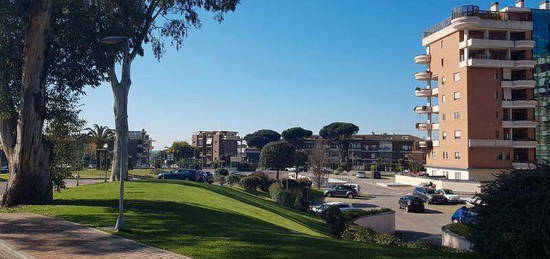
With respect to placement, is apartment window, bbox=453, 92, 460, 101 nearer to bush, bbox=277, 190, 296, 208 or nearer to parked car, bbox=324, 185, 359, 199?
parked car, bbox=324, 185, 359, 199

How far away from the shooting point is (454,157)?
65.4 metres

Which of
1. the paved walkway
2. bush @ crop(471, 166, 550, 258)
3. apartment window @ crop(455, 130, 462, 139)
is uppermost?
apartment window @ crop(455, 130, 462, 139)

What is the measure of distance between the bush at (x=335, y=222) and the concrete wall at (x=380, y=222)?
2846 millimetres

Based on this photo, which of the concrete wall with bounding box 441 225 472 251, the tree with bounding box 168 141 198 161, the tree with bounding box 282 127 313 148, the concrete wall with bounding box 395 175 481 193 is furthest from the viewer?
the tree with bounding box 282 127 313 148

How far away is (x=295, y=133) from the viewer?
13712cm

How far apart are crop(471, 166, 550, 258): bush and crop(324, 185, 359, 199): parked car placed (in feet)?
138

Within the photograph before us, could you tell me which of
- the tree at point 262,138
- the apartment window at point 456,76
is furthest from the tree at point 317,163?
the tree at point 262,138

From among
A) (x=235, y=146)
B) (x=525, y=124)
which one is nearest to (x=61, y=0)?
(x=525, y=124)

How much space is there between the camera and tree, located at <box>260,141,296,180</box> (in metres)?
55.3

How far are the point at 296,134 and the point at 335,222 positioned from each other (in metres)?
114

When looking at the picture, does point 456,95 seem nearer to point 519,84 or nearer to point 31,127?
point 519,84

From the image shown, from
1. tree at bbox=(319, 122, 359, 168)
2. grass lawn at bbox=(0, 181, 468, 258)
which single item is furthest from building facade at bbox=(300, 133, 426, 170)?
grass lawn at bbox=(0, 181, 468, 258)

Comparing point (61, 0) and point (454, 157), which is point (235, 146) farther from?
point (61, 0)

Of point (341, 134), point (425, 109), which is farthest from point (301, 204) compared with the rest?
point (341, 134)
